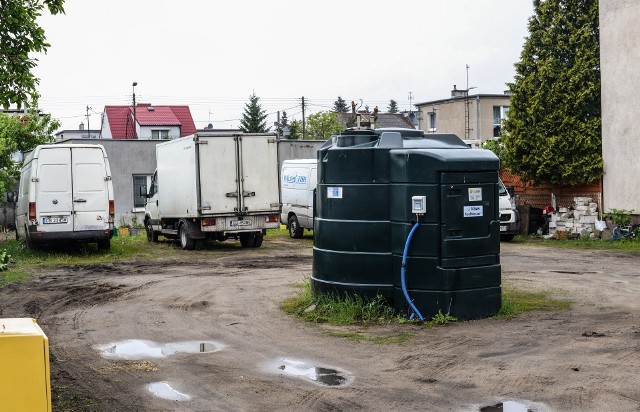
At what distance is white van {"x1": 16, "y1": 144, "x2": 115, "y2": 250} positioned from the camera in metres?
21.3

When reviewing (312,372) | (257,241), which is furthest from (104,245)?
(312,372)

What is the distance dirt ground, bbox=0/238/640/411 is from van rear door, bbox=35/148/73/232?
5.64 meters

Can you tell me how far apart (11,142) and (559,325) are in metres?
24.7

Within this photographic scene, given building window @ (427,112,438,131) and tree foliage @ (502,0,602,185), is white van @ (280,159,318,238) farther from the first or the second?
building window @ (427,112,438,131)

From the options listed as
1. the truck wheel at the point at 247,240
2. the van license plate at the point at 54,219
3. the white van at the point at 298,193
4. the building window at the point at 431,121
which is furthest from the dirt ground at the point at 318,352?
the building window at the point at 431,121

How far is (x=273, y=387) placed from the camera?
773 cm

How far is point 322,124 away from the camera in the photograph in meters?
83.6

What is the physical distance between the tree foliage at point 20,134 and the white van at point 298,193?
993 cm

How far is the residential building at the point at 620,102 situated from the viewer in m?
24.0

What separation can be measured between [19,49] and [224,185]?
886 cm

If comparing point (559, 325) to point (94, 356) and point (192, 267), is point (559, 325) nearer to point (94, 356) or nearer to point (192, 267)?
point (94, 356)

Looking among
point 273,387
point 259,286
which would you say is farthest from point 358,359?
point 259,286

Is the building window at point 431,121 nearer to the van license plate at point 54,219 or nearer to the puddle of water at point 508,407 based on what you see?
the van license plate at point 54,219

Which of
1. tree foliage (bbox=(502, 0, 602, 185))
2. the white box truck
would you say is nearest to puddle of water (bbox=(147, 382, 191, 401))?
the white box truck
